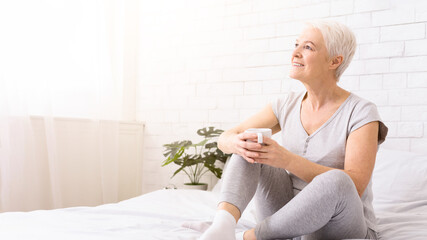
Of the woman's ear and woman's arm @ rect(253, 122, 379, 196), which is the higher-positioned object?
the woman's ear

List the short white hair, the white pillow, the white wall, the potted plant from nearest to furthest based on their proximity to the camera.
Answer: the short white hair
the white pillow
the white wall
the potted plant

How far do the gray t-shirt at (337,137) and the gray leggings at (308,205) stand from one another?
0.45 ft

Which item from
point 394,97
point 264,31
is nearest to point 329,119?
point 394,97

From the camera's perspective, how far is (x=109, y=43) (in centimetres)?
285

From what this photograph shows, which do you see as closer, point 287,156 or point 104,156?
point 287,156

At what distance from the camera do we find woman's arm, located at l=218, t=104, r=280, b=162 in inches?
49.9

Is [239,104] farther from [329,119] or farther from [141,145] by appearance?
[329,119]

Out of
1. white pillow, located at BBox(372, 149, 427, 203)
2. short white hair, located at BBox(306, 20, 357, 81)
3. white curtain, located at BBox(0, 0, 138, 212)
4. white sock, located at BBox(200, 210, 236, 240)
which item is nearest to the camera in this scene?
white sock, located at BBox(200, 210, 236, 240)

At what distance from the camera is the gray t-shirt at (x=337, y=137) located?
1355mm

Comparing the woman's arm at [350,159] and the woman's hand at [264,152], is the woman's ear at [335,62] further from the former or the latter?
the woman's hand at [264,152]

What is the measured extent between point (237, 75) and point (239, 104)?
0.69 ft

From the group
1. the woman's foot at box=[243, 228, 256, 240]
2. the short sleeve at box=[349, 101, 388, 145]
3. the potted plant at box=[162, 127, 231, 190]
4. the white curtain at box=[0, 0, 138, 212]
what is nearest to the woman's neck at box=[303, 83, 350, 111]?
the short sleeve at box=[349, 101, 388, 145]

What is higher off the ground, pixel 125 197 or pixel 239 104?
pixel 239 104

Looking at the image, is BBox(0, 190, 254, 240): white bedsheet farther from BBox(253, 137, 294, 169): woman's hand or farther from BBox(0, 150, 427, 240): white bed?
BBox(253, 137, 294, 169): woman's hand
